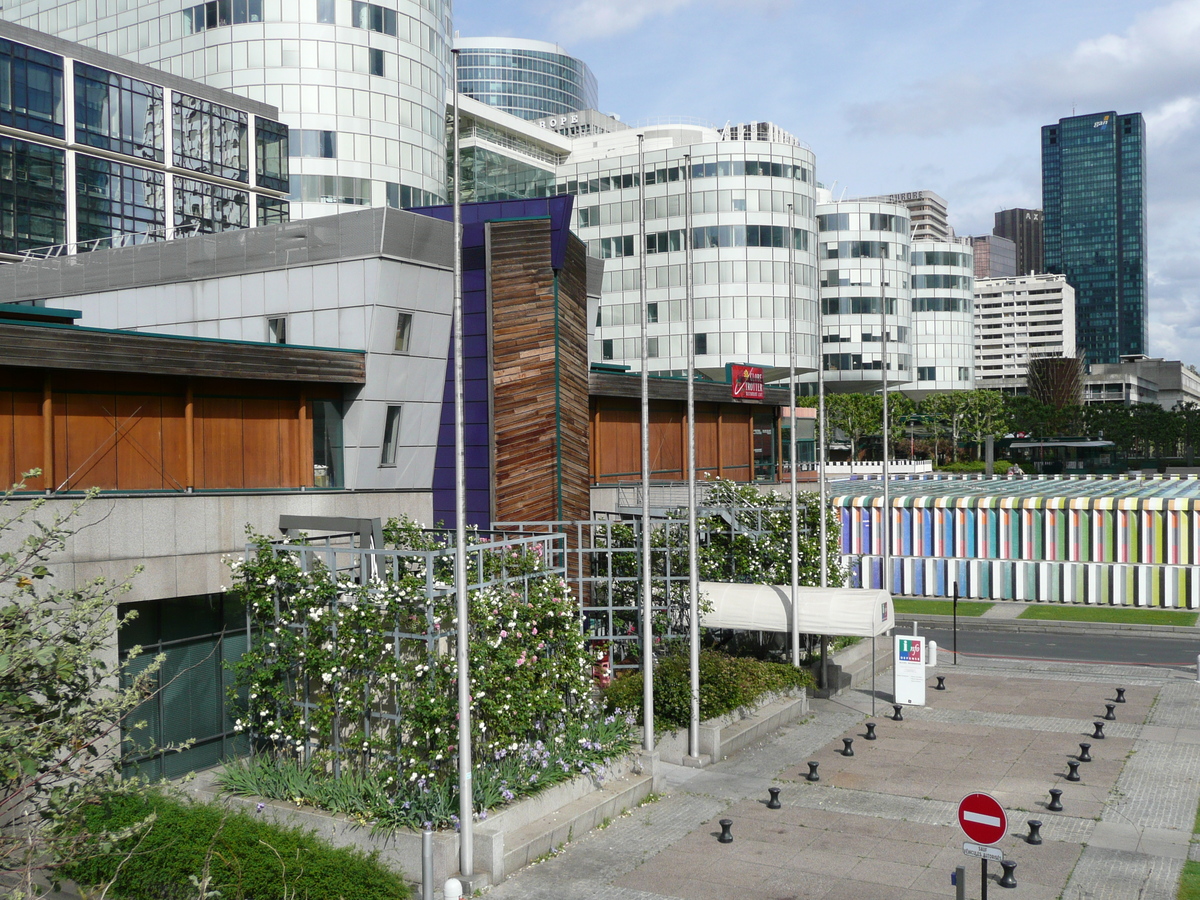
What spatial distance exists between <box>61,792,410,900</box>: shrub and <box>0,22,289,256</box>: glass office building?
43.6 metres

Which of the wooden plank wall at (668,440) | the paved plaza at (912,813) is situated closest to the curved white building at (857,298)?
the wooden plank wall at (668,440)

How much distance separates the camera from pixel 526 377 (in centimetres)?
2733

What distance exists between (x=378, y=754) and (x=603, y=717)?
592 centimetres

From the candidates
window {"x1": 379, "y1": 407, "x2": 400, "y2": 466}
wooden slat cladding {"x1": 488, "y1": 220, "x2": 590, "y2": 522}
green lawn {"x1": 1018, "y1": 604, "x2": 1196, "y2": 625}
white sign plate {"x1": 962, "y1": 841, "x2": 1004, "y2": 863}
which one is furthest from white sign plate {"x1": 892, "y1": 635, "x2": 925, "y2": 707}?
green lawn {"x1": 1018, "y1": 604, "x2": 1196, "y2": 625}

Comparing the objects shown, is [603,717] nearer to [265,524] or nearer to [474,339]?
[265,524]

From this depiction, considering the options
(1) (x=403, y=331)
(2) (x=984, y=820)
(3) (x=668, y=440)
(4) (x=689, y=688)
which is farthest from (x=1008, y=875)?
(3) (x=668, y=440)

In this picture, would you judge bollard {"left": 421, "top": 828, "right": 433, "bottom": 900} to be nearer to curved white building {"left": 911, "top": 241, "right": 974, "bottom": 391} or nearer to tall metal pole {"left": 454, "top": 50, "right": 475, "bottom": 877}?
tall metal pole {"left": 454, "top": 50, "right": 475, "bottom": 877}

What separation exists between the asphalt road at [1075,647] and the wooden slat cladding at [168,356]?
21251mm

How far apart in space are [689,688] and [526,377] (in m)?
9.16

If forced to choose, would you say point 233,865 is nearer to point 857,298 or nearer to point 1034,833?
point 1034,833

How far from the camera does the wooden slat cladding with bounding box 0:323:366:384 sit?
18.5 meters

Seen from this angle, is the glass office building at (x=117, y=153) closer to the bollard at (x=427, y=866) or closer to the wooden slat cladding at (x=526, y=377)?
the wooden slat cladding at (x=526, y=377)

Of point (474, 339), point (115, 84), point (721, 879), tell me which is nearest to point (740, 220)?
point (115, 84)

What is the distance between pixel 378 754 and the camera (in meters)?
17.6
